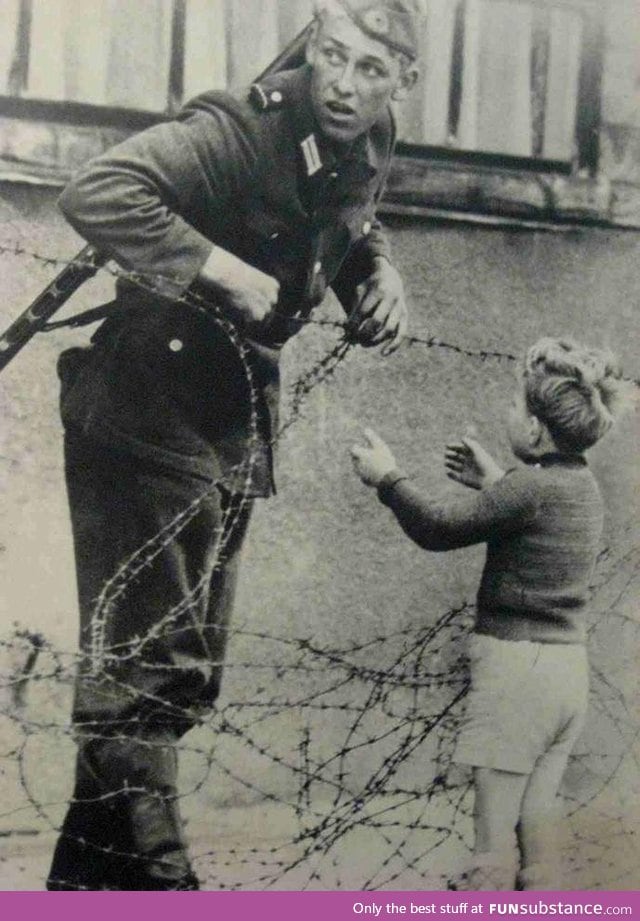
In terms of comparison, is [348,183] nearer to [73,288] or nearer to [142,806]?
[73,288]

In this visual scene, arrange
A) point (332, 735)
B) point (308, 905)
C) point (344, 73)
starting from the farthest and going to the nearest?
point (332, 735) → point (308, 905) → point (344, 73)

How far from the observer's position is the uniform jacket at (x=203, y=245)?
274 centimetres

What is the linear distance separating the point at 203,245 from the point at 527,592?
1076 millimetres

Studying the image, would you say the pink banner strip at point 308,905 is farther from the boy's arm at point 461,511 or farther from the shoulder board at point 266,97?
the shoulder board at point 266,97

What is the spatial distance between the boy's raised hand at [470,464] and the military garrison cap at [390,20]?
91cm

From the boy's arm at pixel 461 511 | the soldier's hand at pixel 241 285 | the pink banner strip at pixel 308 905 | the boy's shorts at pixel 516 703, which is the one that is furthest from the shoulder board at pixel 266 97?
the pink banner strip at pixel 308 905

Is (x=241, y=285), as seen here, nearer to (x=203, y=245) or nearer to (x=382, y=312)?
(x=203, y=245)

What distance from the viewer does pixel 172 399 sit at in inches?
112

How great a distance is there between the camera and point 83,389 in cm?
282

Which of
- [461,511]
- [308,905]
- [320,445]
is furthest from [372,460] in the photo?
[308,905]

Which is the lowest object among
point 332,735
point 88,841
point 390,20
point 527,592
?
point 88,841

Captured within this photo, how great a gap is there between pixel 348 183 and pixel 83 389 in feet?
2.49

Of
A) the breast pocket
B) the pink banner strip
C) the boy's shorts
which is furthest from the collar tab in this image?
the pink banner strip

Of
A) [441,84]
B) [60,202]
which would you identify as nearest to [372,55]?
[441,84]
